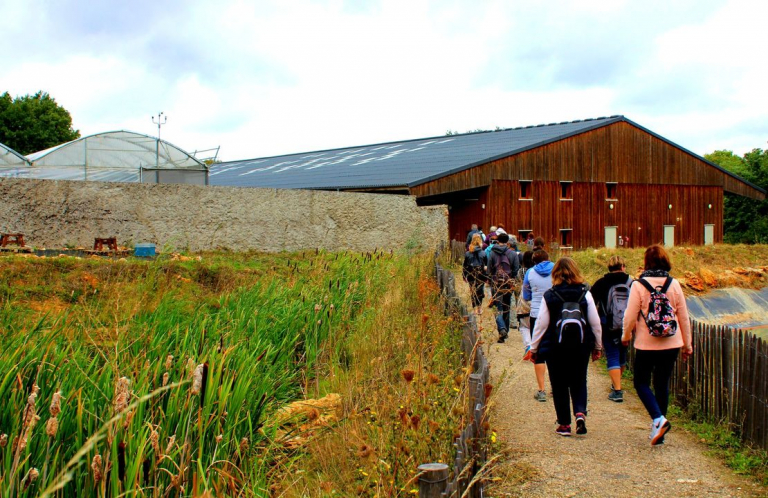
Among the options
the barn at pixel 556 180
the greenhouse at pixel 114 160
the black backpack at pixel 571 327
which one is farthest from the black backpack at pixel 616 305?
the greenhouse at pixel 114 160

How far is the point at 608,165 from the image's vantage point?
3216cm

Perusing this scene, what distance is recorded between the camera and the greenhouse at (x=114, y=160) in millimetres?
21219

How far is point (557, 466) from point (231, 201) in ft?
37.9

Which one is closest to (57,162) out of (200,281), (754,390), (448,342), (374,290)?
(200,281)

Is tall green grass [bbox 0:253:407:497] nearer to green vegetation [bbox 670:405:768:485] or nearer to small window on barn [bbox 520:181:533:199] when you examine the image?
green vegetation [bbox 670:405:768:485]

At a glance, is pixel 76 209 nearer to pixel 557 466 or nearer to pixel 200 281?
pixel 200 281

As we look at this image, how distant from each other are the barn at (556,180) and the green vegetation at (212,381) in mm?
14222

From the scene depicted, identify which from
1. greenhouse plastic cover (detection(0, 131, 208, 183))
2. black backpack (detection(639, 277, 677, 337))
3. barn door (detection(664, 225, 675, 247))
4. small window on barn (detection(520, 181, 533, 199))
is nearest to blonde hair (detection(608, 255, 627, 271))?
black backpack (detection(639, 277, 677, 337))

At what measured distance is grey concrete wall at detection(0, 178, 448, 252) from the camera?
12.8 meters

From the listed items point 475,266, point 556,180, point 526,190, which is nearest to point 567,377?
point 475,266

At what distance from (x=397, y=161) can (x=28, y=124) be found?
36006mm

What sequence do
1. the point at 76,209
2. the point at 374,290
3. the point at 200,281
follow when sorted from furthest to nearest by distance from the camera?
1. the point at 76,209
2. the point at 200,281
3. the point at 374,290

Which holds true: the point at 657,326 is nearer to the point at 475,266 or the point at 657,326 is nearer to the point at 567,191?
the point at 475,266

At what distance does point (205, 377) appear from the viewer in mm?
4613
